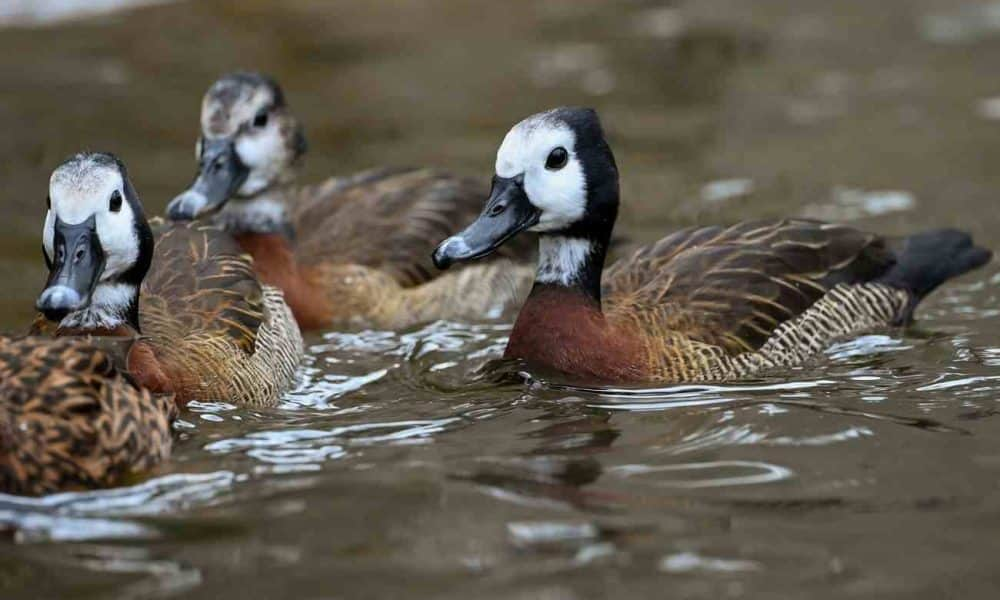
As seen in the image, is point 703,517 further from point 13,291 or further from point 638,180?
point 638,180

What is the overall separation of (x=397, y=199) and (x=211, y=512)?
5223mm

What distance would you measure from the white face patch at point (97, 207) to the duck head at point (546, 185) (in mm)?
1637

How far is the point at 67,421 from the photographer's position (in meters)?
7.27

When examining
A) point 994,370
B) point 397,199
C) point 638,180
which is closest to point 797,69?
point 638,180

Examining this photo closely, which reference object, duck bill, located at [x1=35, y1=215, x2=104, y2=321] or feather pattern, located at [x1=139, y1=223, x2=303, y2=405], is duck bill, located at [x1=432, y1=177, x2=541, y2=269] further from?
duck bill, located at [x1=35, y1=215, x2=104, y2=321]

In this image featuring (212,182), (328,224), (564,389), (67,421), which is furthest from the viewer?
(328,224)

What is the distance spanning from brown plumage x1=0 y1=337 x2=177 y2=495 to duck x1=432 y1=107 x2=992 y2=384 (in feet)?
6.60

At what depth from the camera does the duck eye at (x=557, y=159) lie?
905cm

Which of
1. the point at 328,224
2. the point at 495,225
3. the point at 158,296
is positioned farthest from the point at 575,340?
the point at 328,224

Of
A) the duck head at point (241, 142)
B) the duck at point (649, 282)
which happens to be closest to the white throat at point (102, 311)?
the duck at point (649, 282)

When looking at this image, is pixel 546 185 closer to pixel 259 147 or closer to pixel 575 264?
pixel 575 264

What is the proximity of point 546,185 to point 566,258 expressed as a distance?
0.48 meters

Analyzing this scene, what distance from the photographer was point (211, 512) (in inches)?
278

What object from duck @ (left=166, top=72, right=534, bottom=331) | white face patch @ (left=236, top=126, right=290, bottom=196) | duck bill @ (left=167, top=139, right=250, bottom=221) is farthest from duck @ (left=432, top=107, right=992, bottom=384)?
white face patch @ (left=236, top=126, right=290, bottom=196)
